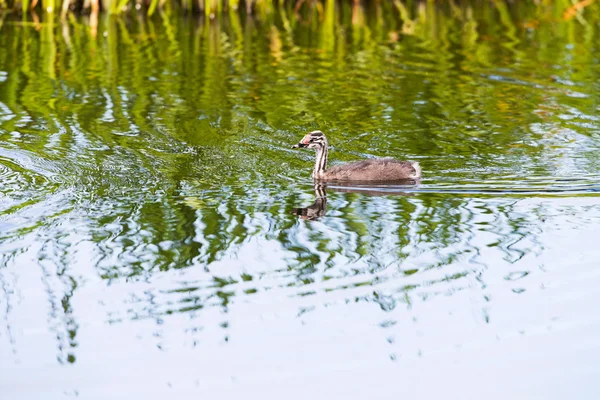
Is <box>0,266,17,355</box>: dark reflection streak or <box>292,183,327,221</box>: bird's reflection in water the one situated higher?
<box>0,266,17,355</box>: dark reflection streak

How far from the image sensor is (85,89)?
1500 cm

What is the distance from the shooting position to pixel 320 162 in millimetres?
10438

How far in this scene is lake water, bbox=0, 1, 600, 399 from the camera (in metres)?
5.97

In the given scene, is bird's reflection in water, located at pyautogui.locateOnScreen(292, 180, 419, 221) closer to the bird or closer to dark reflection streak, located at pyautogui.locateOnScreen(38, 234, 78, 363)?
the bird

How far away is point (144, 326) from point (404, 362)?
5.32 ft

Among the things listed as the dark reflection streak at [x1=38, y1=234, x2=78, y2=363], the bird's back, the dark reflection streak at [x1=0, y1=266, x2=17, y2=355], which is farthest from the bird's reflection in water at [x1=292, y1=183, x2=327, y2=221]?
the dark reflection streak at [x1=0, y1=266, x2=17, y2=355]

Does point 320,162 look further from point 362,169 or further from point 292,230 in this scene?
point 292,230

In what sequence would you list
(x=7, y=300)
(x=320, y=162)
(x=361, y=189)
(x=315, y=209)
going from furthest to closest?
1. (x=320, y=162)
2. (x=361, y=189)
3. (x=315, y=209)
4. (x=7, y=300)

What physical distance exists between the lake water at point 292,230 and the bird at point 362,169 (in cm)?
16

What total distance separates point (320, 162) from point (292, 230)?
2.11 meters

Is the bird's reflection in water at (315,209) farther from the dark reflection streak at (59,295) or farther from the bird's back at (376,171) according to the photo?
the dark reflection streak at (59,295)

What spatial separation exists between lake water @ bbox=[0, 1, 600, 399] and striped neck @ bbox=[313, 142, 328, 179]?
179 mm

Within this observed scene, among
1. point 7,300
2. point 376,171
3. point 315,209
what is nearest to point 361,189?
point 376,171

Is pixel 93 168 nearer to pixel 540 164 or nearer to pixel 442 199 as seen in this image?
pixel 442 199
